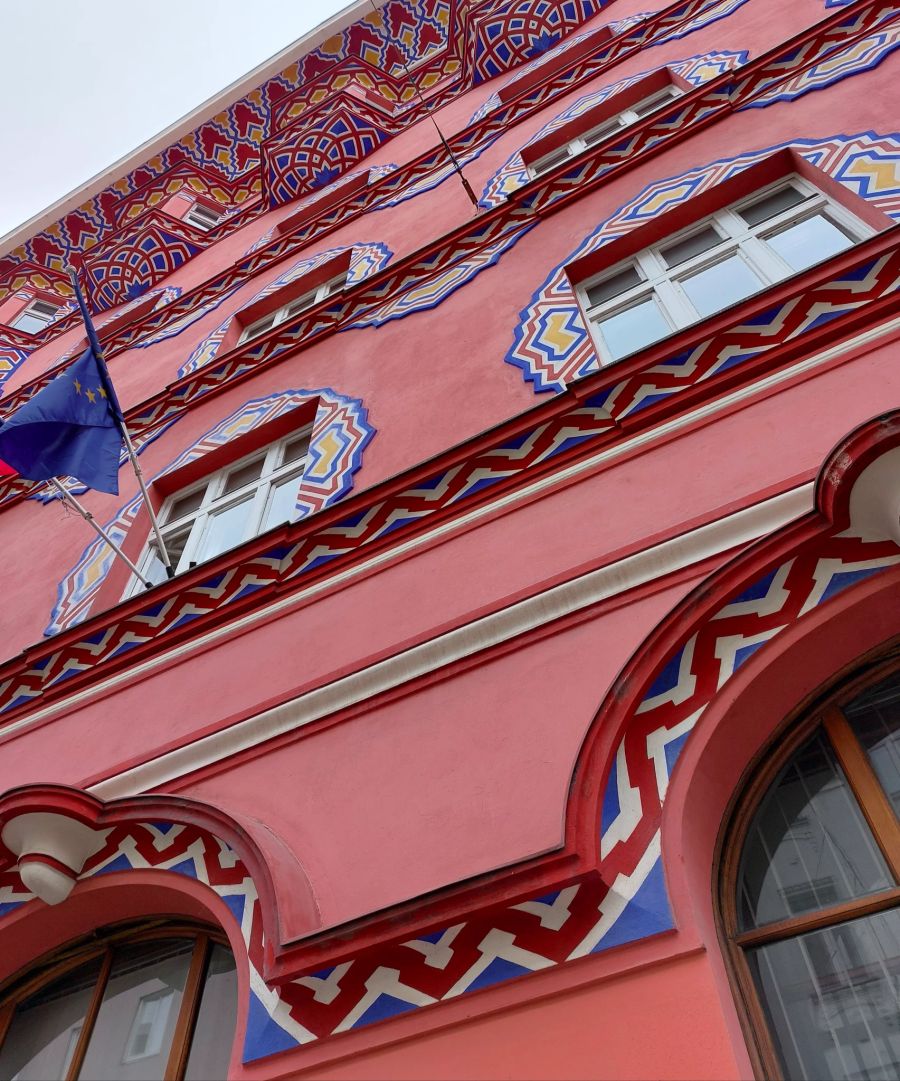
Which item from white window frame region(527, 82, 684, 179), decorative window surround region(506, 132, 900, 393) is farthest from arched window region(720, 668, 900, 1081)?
white window frame region(527, 82, 684, 179)

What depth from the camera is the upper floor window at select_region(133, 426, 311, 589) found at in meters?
6.03

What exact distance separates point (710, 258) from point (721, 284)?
0.36 metres

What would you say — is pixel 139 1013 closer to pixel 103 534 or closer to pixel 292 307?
pixel 103 534

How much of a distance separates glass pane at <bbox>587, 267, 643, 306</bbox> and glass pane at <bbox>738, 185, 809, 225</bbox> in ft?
2.52

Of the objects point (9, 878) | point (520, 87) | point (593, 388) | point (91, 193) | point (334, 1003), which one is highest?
point (91, 193)

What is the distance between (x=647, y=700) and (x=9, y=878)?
273 cm

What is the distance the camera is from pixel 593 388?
429 cm

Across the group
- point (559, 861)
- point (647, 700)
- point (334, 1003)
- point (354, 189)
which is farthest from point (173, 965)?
point (354, 189)

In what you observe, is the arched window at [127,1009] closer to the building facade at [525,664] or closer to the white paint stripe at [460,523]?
the building facade at [525,664]

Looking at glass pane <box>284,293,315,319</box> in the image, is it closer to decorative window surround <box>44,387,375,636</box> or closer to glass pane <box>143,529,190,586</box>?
decorative window surround <box>44,387,375,636</box>

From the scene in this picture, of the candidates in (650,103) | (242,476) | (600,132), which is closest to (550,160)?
(600,132)

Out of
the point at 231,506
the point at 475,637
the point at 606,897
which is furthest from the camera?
the point at 231,506

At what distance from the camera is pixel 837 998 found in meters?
2.34

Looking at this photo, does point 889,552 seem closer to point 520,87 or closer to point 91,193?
point 520,87
